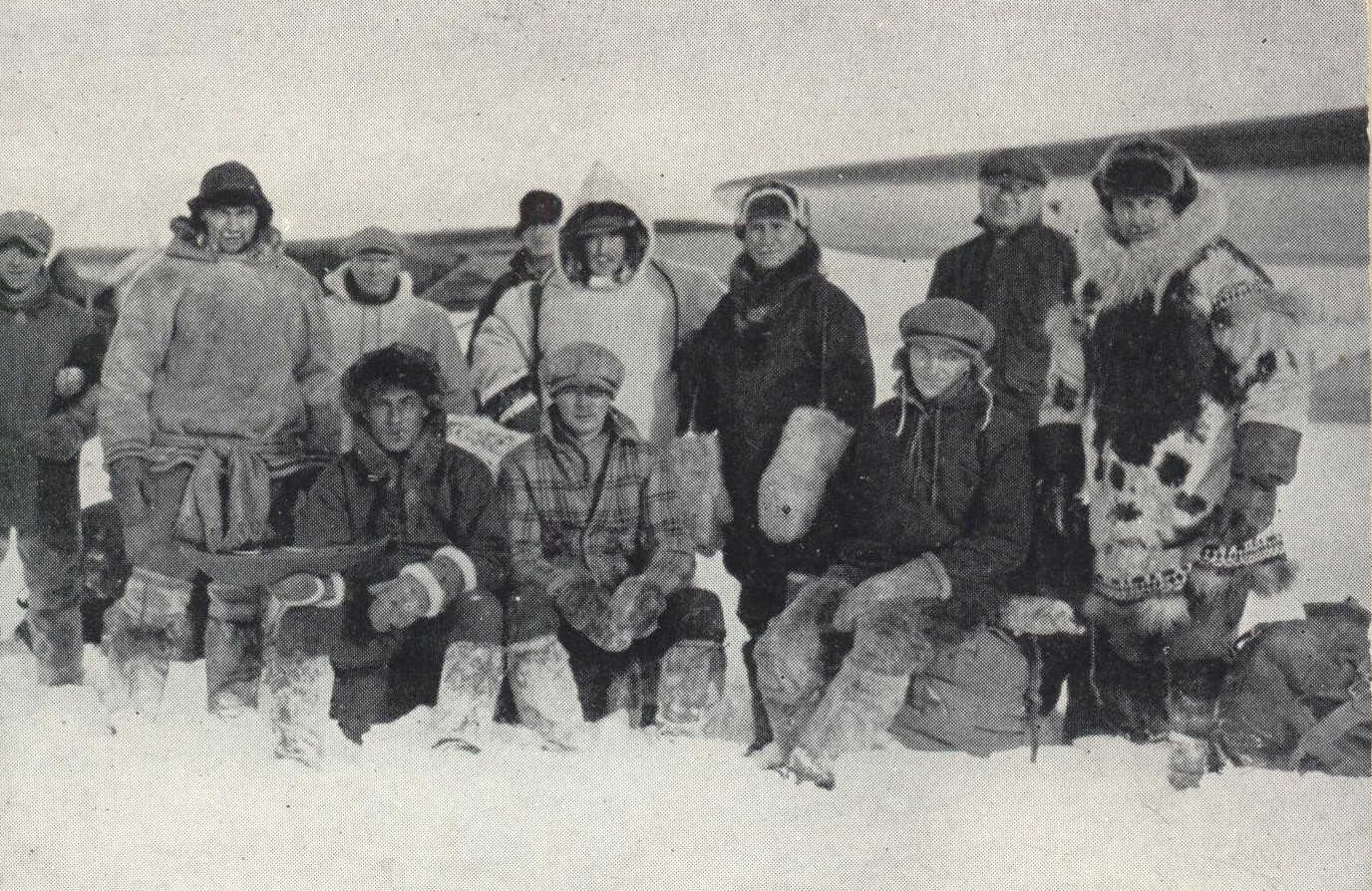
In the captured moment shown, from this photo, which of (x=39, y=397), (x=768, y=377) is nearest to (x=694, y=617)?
(x=768, y=377)

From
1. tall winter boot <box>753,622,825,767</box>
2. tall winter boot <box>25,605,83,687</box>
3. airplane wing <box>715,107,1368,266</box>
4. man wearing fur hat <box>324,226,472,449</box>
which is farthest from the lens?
tall winter boot <box>25,605,83,687</box>

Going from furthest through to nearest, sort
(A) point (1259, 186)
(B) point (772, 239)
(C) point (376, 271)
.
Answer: (C) point (376, 271)
(B) point (772, 239)
(A) point (1259, 186)

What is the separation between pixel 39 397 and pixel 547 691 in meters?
1.30

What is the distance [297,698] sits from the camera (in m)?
3.29

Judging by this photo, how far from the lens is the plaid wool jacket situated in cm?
323

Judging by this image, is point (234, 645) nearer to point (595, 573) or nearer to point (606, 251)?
point (595, 573)

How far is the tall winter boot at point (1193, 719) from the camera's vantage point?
3131mm

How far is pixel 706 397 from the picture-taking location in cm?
325

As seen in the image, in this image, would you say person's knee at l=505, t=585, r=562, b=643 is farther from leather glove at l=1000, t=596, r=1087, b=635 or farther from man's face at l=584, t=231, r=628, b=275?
leather glove at l=1000, t=596, r=1087, b=635

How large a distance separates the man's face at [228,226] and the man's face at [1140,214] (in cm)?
182

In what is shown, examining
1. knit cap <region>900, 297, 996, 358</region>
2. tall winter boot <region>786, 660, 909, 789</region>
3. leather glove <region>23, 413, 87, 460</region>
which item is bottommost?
tall winter boot <region>786, 660, 909, 789</region>

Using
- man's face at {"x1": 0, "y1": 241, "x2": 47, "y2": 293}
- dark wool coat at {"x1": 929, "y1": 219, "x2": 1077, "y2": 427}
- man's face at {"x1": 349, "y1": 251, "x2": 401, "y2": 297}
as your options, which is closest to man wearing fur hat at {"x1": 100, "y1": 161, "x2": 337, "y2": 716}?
man's face at {"x1": 349, "y1": 251, "x2": 401, "y2": 297}

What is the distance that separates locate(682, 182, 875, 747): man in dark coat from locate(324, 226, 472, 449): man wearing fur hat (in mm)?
520

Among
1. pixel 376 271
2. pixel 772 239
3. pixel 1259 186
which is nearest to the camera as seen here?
A: pixel 1259 186
